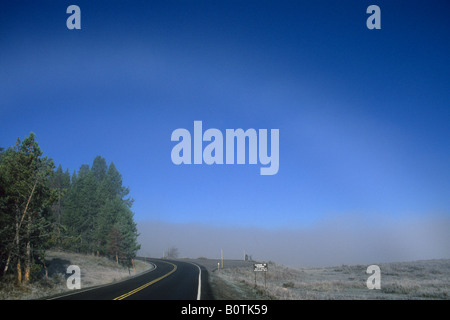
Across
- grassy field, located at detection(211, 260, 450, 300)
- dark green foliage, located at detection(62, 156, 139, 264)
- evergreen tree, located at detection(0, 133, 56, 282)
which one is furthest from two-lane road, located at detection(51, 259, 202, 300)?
dark green foliage, located at detection(62, 156, 139, 264)

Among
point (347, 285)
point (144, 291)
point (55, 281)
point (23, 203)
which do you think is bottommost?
point (347, 285)

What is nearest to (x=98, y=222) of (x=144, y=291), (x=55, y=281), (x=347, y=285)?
(x=55, y=281)

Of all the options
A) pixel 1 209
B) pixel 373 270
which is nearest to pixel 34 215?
pixel 1 209

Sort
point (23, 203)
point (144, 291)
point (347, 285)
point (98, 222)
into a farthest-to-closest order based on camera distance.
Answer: point (98, 222) → point (347, 285) → point (23, 203) → point (144, 291)

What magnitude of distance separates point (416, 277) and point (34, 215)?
43.9m

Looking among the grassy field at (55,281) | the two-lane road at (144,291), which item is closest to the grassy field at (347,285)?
the two-lane road at (144,291)

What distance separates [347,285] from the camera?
1243 inches

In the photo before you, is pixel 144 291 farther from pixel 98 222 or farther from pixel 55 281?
pixel 98 222

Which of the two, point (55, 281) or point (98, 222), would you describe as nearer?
point (55, 281)

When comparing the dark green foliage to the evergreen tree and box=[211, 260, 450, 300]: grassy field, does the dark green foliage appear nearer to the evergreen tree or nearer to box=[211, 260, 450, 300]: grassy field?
box=[211, 260, 450, 300]: grassy field

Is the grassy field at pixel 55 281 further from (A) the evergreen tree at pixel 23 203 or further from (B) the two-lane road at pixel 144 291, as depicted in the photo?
(B) the two-lane road at pixel 144 291

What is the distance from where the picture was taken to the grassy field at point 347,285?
2092cm

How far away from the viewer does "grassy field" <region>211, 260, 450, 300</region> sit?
2092 cm

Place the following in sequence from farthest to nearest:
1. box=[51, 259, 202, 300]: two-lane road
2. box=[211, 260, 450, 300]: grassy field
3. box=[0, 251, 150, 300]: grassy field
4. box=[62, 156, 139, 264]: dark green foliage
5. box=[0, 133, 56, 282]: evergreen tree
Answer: box=[62, 156, 139, 264]: dark green foliage
box=[211, 260, 450, 300]: grassy field
box=[0, 133, 56, 282]: evergreen tree
box=[0, 251, 150, 300]: grassy field
box=[51, 259, 202, 300]: two-lane road
